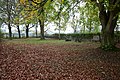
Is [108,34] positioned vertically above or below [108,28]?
below

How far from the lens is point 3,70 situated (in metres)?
8.25

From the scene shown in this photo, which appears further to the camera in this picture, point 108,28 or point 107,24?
point 107,24

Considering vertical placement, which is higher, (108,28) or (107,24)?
(107,24)

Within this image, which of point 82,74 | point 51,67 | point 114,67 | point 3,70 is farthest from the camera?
point 114,67

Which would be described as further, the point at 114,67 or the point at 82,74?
the point at 114,67

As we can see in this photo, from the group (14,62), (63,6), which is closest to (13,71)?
(14,62)

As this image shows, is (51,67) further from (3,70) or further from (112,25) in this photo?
(112,25)

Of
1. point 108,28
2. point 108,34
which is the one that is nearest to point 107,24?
point 108,28

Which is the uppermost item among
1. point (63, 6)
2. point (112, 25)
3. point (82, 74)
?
point (63, 6)

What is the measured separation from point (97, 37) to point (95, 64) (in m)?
19.7

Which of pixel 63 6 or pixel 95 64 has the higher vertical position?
pixel 63 6

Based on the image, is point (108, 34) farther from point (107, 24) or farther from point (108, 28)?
point (107, 24)

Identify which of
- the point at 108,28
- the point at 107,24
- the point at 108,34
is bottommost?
the point at 108,34

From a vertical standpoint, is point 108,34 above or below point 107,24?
below
